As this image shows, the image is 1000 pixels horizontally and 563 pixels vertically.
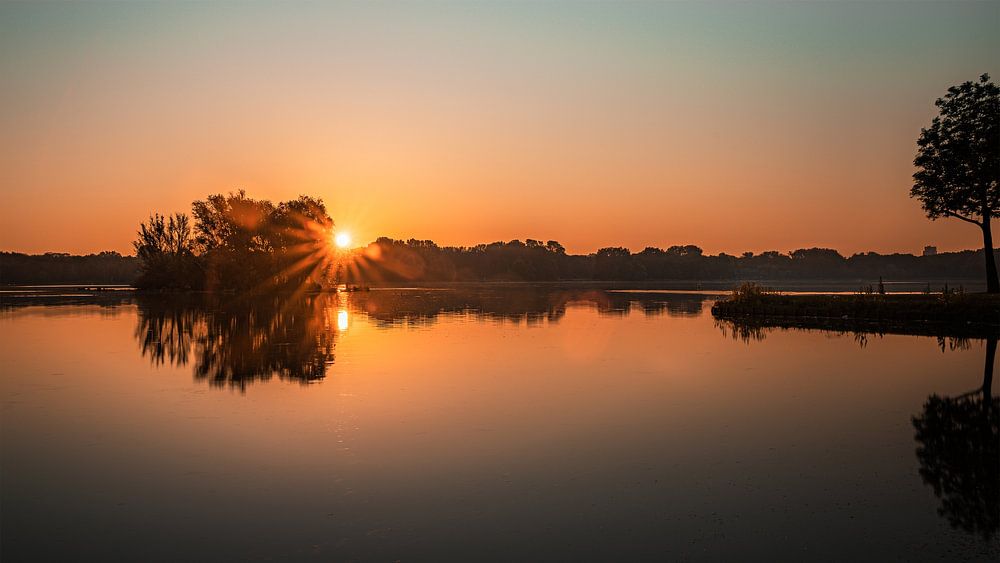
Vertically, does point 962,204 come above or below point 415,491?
above

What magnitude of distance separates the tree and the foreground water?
20803mm

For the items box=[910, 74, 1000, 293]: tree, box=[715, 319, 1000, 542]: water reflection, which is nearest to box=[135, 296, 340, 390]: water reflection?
box=[715, 319, 1000, 542]: water reflection

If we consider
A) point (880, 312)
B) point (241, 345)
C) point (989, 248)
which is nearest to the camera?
point (241, 345)

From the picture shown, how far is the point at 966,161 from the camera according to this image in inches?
1575

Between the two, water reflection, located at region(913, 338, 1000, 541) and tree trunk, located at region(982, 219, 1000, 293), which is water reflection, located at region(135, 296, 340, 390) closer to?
water reflection, located at region(913, 338, 1000, 541)

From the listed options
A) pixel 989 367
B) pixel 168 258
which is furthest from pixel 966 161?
pixel 168 258

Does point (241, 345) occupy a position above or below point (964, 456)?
above

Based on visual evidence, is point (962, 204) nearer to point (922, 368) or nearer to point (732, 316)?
point (732, 316)

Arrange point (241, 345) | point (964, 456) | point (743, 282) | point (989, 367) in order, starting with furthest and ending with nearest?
point (743, 282)
point (241, 345)
point (989, 367)
point (964, 456)

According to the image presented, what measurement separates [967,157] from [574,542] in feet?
139

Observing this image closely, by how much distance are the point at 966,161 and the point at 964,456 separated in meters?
35.9

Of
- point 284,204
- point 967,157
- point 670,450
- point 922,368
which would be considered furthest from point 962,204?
point 284,204

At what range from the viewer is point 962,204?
4103cm

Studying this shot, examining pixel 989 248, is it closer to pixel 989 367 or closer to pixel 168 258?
pixel 989 367
